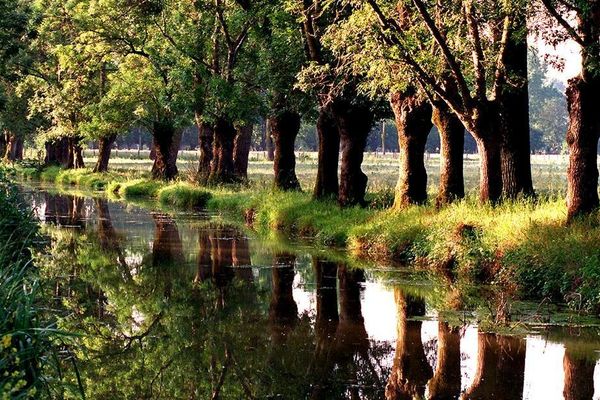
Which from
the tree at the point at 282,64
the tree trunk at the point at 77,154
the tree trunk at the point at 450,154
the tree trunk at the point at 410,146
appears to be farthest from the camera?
the tree trunk at the point at 77,154

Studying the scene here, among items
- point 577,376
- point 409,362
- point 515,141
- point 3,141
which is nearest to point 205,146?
point 515,141

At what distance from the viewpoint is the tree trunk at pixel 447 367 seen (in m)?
11.0

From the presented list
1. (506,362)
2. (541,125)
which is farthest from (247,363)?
(541,125)

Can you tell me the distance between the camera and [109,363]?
474 inches

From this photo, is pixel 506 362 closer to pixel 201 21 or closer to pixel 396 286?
pixel 396 286

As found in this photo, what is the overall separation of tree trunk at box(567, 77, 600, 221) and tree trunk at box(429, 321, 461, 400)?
5358 mm

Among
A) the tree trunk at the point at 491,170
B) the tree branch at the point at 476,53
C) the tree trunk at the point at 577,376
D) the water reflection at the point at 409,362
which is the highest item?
the tree branch at the point at 476,53

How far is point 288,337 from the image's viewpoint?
14062 millimetres

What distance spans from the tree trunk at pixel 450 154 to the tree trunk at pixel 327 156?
22.7 ft

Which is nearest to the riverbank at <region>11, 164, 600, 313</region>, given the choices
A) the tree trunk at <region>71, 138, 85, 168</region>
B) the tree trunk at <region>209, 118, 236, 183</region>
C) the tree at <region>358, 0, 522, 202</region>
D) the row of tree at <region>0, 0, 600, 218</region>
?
the row of tree at <region>0, 0, 600, 218</region>

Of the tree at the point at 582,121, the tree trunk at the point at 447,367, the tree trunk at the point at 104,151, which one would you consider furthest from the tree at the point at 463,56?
the tree trunk at the point at 104,151

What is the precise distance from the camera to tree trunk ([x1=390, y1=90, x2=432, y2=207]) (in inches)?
1019

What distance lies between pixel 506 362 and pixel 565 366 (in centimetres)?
67

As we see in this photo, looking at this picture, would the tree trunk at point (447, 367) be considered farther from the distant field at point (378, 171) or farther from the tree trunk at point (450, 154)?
the distant field at point (378, 171)
